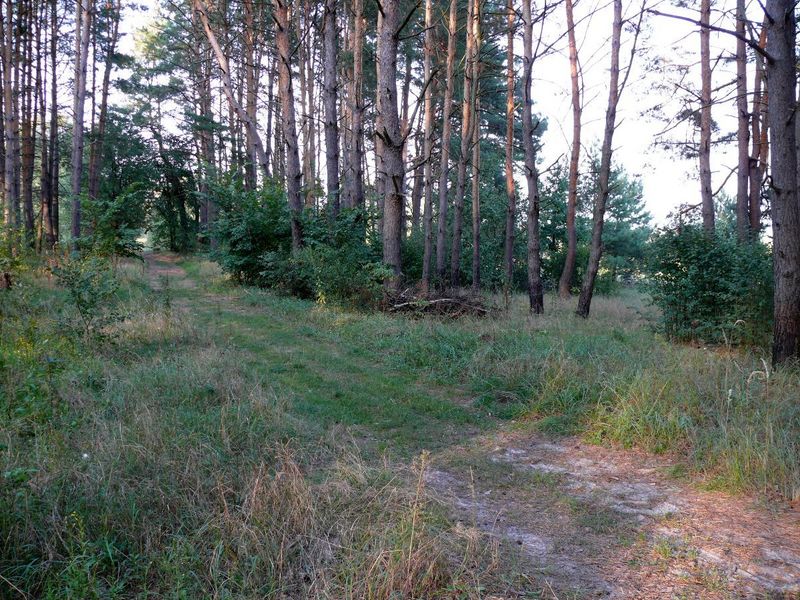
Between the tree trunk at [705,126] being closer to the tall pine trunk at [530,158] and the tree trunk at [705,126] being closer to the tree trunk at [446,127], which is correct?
the tall pine trunk at [530,158]

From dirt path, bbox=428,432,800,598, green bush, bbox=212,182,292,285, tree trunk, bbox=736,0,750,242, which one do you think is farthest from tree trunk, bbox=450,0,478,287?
dirt path, bbox=428,432,800,598

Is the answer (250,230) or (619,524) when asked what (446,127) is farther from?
(619,524)

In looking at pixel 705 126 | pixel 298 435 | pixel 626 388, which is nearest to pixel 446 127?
pixel 705 126

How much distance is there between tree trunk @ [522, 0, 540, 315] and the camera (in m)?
13.5

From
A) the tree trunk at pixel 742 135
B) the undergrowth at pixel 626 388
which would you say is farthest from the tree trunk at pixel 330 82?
the tree trunk at pixel 742 135

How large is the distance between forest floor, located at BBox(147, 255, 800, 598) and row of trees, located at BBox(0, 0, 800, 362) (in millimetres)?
3874

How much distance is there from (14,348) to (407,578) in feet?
21.0

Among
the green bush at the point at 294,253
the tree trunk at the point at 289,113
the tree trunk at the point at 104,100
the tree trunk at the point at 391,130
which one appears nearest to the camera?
the tree trunk at the point at 391,130

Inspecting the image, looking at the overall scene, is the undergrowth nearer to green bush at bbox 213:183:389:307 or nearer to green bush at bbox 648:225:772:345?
green bush at bbox 648:225:772:345

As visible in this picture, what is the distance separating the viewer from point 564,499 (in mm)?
4355

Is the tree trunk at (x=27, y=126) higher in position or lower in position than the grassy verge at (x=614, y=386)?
higher

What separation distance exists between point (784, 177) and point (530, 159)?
7.18 meters

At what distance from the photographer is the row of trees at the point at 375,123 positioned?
12633 mm

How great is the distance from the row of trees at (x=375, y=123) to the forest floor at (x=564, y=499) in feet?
12.7
